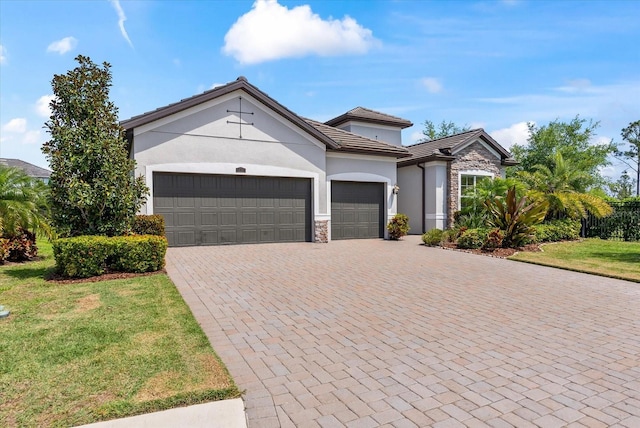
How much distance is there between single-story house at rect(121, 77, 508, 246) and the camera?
13.2m

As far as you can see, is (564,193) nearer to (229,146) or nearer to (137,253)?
(229,146)

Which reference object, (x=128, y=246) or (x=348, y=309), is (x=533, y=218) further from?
(x=128, y=246)

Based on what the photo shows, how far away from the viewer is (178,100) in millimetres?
13195

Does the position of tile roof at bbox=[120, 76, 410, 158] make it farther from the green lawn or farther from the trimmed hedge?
the green lawn

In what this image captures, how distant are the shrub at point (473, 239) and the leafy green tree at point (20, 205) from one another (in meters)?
13.1

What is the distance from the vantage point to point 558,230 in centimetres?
1602

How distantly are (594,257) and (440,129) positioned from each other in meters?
36.4

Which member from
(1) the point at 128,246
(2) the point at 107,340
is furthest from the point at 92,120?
(2) the point at 107,340

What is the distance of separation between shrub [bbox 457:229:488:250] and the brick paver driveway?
13.9 ft

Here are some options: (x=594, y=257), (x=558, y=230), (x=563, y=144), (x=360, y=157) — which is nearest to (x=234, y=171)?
(x=360, y=157)

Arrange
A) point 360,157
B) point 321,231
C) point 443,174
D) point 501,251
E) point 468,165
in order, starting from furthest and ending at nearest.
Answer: point 468,165
point 443,174
point 360,157
point 321,231
point 501,251

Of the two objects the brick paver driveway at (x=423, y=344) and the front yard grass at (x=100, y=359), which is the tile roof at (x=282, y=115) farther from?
the front yard grass at (x=100, y=359)

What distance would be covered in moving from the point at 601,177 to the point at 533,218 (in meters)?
28.8

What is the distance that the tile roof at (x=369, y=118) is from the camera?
75.7 ft
